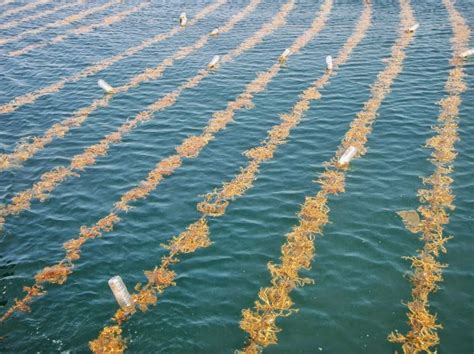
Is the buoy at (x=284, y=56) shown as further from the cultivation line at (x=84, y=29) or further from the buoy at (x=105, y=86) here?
the cultivation line at (x=84, y=29)

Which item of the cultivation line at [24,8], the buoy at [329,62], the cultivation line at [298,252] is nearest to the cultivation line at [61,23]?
the cultivation line at [24,8]

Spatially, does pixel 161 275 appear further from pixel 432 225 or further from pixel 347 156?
pixel 432 225

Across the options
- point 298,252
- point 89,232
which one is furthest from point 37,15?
point 298,252

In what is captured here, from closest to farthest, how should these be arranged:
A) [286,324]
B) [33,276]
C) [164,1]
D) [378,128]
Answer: [286,324] → [33,276] → [378,128] → [164,1]

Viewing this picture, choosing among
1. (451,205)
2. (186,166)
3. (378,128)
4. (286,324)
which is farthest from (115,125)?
(451,205)

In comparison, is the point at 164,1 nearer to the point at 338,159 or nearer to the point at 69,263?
the point at 338,159

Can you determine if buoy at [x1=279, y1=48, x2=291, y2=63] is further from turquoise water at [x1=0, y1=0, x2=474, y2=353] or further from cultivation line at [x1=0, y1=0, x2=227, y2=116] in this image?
cultivation line at [x1=0, y1=0, x2=227, y2=116]

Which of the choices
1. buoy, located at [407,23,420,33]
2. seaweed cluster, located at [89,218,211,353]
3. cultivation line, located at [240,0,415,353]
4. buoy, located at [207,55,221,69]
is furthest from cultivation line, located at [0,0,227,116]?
buoy, located at [407,23,420,33]
